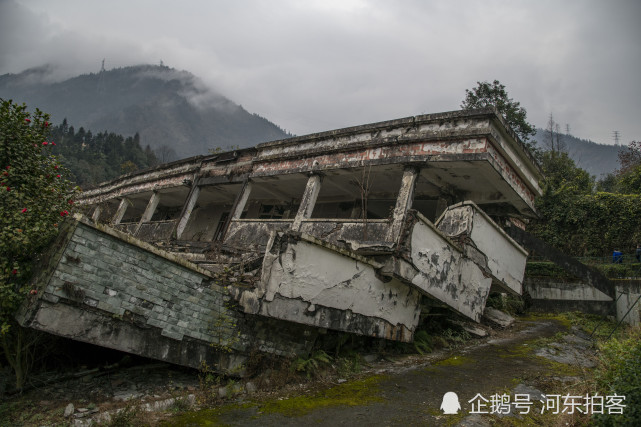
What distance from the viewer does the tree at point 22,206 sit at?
162 inches

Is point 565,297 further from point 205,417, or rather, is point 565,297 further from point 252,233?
point 205,417

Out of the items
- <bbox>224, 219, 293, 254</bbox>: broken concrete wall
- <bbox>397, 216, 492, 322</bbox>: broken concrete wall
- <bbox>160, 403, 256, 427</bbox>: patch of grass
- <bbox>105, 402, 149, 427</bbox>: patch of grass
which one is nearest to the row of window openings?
<bbox>224, 219, 293, 254</bbox>: broken concrete wall

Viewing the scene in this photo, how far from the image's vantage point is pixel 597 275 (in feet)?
33.4

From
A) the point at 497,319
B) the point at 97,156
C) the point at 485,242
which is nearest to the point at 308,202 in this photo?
the point at 485,242

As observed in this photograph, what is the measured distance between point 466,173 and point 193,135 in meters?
176

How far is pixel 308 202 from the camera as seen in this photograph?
9172 millimetres

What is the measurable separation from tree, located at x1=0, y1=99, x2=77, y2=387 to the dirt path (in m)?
2.36

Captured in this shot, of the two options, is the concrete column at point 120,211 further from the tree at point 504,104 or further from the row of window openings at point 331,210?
the tree at point 504,104

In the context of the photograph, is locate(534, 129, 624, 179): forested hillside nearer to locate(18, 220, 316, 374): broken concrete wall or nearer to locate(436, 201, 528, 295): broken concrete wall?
locate(436, 201, 528, 295): broken concrete wall

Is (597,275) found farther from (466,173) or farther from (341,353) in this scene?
(341,353)

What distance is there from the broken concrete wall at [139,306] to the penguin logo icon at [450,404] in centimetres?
236

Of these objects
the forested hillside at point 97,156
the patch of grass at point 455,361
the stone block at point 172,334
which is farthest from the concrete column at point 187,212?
the forested hillside at point 97,156

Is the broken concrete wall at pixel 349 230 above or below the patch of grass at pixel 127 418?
above

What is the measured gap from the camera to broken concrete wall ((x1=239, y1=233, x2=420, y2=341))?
5016 mm
